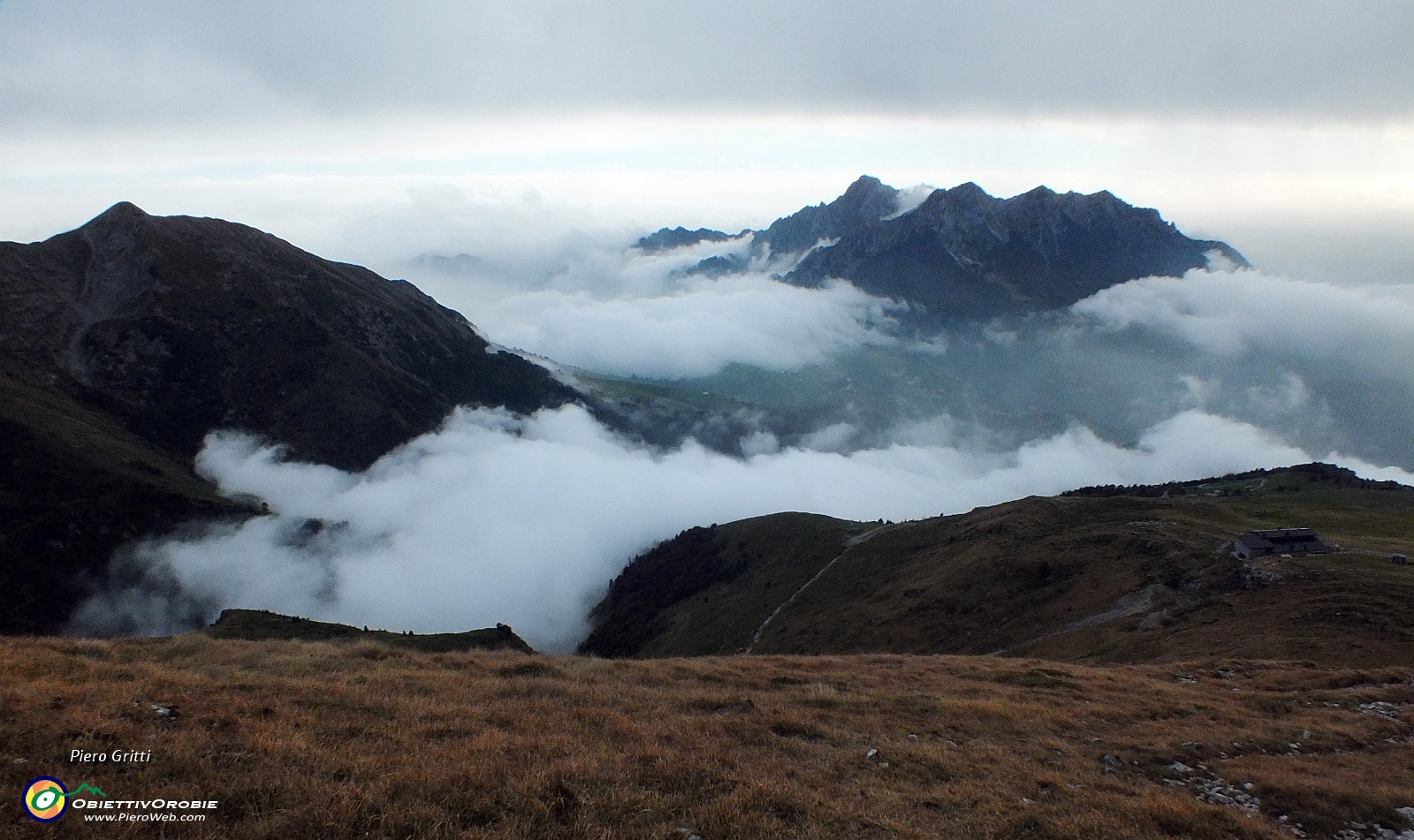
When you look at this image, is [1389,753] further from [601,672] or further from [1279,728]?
[601,672]

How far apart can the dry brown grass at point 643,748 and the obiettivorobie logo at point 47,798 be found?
15 cm

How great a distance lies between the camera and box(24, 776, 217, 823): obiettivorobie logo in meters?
9.12

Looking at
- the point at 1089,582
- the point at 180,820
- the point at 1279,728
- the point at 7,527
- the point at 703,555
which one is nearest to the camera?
the point at 180,820

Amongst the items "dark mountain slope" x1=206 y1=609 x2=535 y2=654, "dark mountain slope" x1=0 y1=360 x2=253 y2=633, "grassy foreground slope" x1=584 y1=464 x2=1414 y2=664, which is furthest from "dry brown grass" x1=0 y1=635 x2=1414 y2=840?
"dark mountain slope" x1=0 y1=360 x2=253 y2=633

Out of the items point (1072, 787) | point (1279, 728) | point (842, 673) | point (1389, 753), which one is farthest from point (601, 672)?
point (1389, 753)

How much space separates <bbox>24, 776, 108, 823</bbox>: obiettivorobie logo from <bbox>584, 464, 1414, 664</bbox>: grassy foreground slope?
50.5 m

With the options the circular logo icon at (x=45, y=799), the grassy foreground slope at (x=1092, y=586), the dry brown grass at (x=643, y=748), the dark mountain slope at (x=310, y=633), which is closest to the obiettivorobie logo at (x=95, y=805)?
the circular logo icon at (x=45, y=799)

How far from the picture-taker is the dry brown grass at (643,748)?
419 inches

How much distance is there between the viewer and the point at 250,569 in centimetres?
17388

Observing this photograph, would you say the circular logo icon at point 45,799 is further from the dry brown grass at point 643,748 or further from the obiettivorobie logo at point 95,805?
the dry brown grass at point 643,748

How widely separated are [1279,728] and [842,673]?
15.0m

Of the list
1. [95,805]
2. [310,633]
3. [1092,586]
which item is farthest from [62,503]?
[1092,586]

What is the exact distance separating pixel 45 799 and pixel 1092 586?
247 feet

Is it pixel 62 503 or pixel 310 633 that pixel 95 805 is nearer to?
pixel 310 633
